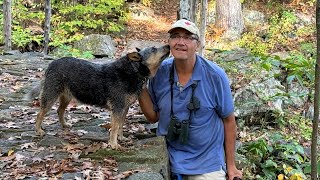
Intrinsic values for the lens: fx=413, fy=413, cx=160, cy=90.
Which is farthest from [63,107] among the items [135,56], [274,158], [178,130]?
[274,158]

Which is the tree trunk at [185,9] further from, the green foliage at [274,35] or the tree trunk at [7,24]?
the tree trunk at [7,24]

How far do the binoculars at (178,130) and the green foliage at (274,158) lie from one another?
6.98 ft

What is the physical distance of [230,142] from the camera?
4.42 meters

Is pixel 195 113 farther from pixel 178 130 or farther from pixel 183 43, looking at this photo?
pixel 183 43

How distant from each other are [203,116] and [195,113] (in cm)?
9

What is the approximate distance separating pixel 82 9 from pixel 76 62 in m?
12.9

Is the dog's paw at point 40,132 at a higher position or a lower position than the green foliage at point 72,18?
lower

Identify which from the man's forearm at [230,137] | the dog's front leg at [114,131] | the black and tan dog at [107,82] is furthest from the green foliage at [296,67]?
the dog's front leg at [114,131]

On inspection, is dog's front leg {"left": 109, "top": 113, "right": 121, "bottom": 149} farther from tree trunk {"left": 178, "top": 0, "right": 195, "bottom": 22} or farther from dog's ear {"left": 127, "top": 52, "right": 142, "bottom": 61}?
tree trunk {"left": 178, "top": 0, "right": 195, "bottom": 22}

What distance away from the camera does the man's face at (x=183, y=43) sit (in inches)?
163

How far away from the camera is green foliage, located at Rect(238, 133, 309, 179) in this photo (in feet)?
20.2

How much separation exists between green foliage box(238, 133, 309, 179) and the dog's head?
7.84 feet

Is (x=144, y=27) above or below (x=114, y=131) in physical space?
above

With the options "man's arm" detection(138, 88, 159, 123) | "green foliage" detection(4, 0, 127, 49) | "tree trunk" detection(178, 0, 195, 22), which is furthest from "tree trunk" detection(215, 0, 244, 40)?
"man's arm" detection(138, 88, 159, 123)
